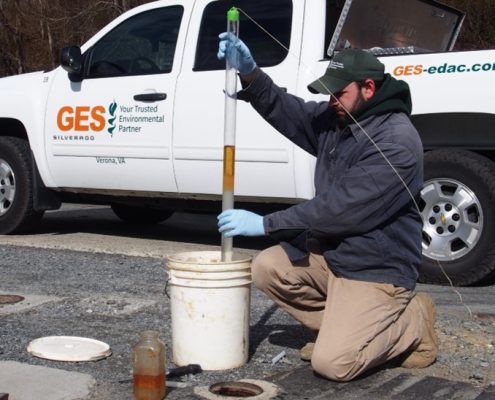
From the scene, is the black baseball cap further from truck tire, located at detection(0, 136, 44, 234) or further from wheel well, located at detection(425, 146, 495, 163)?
truck tire, located at detection(0, 136, 44, 234)

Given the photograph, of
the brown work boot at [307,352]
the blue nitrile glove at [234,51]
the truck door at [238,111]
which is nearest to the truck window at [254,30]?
the truck door at [238,111]

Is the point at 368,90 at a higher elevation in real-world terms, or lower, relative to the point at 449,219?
higher

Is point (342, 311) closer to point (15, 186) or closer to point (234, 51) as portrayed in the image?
point (234, 51)

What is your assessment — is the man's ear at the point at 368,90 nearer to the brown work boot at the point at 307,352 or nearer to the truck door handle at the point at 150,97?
the brown work boot at the point at 307,352

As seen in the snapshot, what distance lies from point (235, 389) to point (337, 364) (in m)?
0.44

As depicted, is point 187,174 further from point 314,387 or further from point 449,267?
point 314,387

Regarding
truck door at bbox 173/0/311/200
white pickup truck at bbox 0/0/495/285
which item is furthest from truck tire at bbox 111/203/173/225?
truck door at bbox 173/0/311/200

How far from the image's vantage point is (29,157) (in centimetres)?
765

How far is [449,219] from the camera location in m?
5.80

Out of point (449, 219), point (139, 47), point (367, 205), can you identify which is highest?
point (139, 47)

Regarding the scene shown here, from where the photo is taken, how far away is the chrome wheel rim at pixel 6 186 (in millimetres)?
7680

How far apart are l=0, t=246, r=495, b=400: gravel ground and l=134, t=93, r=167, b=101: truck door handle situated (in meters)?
1.23

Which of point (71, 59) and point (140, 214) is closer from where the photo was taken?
point (71, 59)

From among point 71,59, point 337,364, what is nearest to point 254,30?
point 71,59
